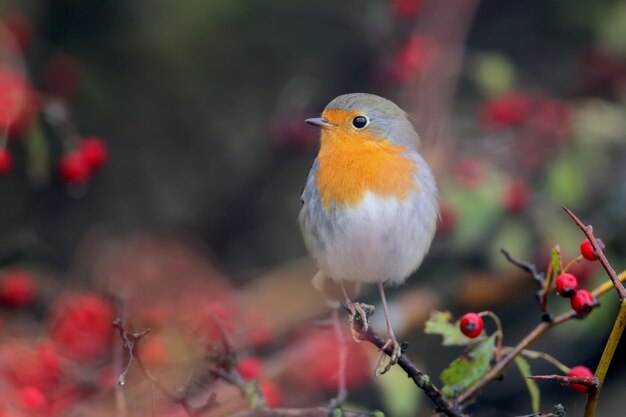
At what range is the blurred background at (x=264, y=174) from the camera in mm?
3135

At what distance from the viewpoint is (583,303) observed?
1.86 meters

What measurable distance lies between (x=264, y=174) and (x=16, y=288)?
1786 millimetres

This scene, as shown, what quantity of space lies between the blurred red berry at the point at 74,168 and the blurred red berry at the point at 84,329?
18.6 inches

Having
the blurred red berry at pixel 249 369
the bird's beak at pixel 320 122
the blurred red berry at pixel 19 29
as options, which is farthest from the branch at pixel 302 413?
the blurred red berry at pixel 19 29

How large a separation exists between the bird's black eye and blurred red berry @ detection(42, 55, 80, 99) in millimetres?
1807

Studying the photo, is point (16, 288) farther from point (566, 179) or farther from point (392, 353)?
point (566, 179)

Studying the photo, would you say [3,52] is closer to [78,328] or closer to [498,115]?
[78,328]

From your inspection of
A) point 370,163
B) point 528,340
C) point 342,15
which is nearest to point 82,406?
point 370,163

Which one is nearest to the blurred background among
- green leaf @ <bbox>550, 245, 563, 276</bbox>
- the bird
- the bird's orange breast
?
the bird

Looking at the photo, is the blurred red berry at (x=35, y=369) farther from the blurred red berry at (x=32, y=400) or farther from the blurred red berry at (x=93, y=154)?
the blurred red berry at (x=93, y=154)

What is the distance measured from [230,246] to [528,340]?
10.6ft

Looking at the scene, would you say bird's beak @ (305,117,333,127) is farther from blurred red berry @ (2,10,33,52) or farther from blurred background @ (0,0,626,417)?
blurred red berry @ (2,10,33,52)

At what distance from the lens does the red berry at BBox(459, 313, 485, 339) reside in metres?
2.02

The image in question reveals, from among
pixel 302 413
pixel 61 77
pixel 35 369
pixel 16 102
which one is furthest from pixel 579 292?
pixel 61 77
